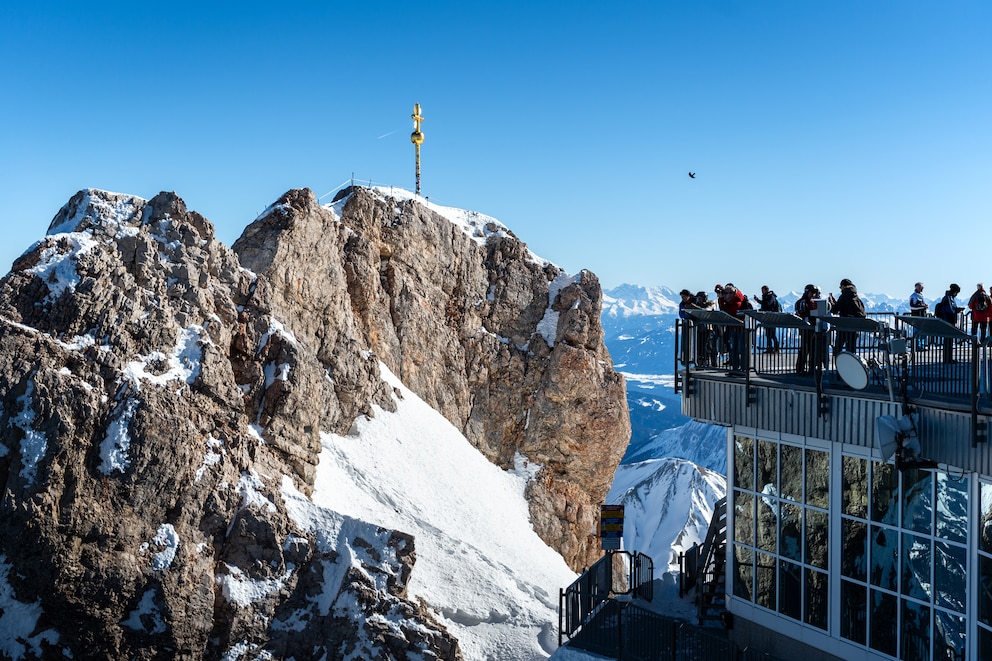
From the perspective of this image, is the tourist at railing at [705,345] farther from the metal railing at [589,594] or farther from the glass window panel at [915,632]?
the glass window panel at [915,632]

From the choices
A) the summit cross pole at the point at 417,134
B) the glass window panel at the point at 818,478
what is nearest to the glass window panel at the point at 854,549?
the glass window panel at the point at 818,478

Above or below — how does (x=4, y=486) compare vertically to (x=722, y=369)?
below

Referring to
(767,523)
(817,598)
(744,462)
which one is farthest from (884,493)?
(744,462)

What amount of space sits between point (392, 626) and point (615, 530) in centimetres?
1180

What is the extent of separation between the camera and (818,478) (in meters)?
11.5

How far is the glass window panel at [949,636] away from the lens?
987 cm

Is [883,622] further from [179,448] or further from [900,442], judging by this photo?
[179,448]

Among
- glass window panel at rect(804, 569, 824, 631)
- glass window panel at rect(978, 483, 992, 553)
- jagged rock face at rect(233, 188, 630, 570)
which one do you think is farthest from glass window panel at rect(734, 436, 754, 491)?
jagged rock face at rect(233, 188, 630, 570)

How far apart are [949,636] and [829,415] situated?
9.16 ft

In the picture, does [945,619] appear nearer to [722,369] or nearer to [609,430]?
[722,369]

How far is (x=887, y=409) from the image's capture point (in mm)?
10461

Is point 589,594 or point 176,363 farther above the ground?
point 176,363

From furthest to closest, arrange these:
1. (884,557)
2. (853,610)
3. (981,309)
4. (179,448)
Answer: (179,448) → (981,309) → (853,610) → (884,557)

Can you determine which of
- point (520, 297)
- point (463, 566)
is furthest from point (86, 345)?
point (520, 297)
